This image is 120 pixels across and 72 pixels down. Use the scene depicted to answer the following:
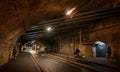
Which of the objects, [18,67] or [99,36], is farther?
[99,36]

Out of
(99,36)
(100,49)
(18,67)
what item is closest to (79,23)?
(99,36)

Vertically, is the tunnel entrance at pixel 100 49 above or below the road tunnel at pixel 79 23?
below

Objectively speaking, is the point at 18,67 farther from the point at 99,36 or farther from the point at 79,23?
the point at 99,36

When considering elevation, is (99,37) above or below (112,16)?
below

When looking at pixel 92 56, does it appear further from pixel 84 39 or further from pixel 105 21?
pixel 105 21

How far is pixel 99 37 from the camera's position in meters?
19.4

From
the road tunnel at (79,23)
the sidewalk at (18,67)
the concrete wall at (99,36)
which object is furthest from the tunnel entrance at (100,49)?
the sidewalk at (18,67)

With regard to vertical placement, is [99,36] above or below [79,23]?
below

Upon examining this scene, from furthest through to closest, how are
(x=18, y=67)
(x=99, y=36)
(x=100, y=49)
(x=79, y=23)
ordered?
(x=100, y=49) → (x=79, y=23) → (x=99, y=36) → (x=18, y=67)

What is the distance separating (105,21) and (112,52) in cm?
379

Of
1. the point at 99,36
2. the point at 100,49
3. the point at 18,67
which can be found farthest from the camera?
the point at 100,49

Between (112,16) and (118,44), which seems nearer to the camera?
(118,44)

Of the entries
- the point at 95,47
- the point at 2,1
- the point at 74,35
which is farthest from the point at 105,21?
the point at 2,1

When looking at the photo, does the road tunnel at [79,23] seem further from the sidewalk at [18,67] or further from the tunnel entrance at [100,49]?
the tunnel entrance at [100,49]
